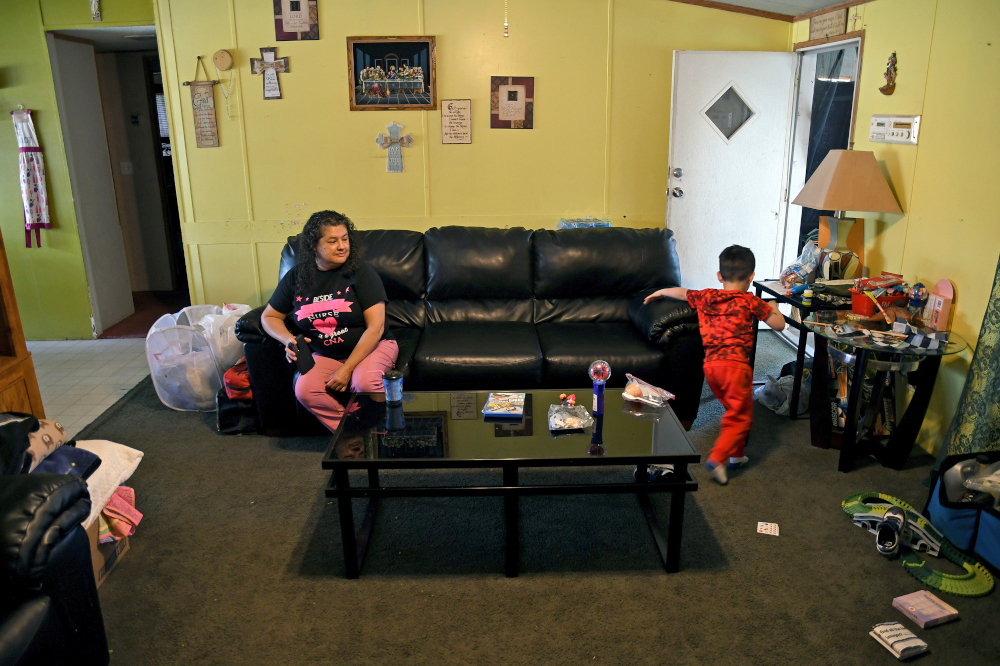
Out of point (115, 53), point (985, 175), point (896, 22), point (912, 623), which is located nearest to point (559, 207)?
point (896, 22)

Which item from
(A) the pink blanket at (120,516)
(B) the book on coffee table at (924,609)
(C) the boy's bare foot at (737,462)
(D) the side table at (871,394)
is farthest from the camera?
(C) the boy's bare foot at (737,462)

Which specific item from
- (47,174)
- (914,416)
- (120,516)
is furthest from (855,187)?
(47,174)

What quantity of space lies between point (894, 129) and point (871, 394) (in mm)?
1263

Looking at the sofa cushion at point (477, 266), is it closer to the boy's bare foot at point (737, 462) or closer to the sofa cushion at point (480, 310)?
the sofa cushion at point (480, 310)

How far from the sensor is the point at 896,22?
3.28 meters

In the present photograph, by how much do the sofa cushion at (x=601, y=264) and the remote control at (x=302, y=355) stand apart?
1242mm

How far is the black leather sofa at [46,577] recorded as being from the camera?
1.47 m

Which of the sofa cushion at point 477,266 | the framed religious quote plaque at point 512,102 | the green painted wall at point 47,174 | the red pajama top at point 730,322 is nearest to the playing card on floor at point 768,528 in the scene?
the red pajama top at point 730,322

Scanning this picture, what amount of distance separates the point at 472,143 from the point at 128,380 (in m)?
2.48

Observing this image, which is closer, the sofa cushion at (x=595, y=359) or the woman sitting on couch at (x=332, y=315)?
the woman sitting on couch at (x=332, y=315)

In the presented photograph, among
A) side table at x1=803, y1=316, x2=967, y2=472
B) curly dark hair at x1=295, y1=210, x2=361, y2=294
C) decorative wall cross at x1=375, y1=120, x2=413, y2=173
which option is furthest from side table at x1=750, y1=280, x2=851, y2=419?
decorative wall cross at x1=375, y1=120, x2=413, y2=173

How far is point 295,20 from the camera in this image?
4.32m

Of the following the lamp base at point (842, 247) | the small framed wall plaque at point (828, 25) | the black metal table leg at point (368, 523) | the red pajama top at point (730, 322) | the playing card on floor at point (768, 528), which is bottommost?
the playing card on floor at point (768, 528)

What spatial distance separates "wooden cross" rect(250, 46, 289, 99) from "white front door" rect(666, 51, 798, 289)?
242cm
